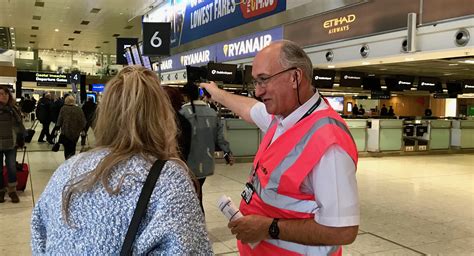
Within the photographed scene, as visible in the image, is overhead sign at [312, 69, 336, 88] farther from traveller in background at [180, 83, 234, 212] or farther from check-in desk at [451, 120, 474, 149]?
traveller in background at [180, 83, 234, 212]

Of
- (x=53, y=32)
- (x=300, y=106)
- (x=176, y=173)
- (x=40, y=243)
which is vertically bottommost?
(x=40, y=243)

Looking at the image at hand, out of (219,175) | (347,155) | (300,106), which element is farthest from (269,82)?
(219,175)

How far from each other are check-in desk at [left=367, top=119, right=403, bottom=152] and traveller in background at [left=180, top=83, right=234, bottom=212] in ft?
33.1

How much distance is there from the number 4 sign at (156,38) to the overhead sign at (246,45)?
2667mm

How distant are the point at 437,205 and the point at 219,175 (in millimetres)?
4298

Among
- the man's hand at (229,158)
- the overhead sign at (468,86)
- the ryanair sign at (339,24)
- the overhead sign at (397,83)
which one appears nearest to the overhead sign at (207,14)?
the ryanair sign at (339,24)

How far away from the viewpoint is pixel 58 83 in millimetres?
27562

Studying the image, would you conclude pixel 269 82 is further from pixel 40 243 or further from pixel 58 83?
pixel 58 83

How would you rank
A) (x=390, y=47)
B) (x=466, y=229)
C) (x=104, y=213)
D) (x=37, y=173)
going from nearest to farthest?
(x=104, y=213) < (x=466, y=229) < (x=390, y=47) < (x=37, y=173)

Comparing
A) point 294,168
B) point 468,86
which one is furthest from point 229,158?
point 468,86

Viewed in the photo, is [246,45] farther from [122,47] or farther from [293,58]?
[293,58]

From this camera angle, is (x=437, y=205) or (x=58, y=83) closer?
(x=437, y=205)

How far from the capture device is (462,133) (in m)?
15.1

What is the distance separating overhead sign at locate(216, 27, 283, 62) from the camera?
9859 millimetres
